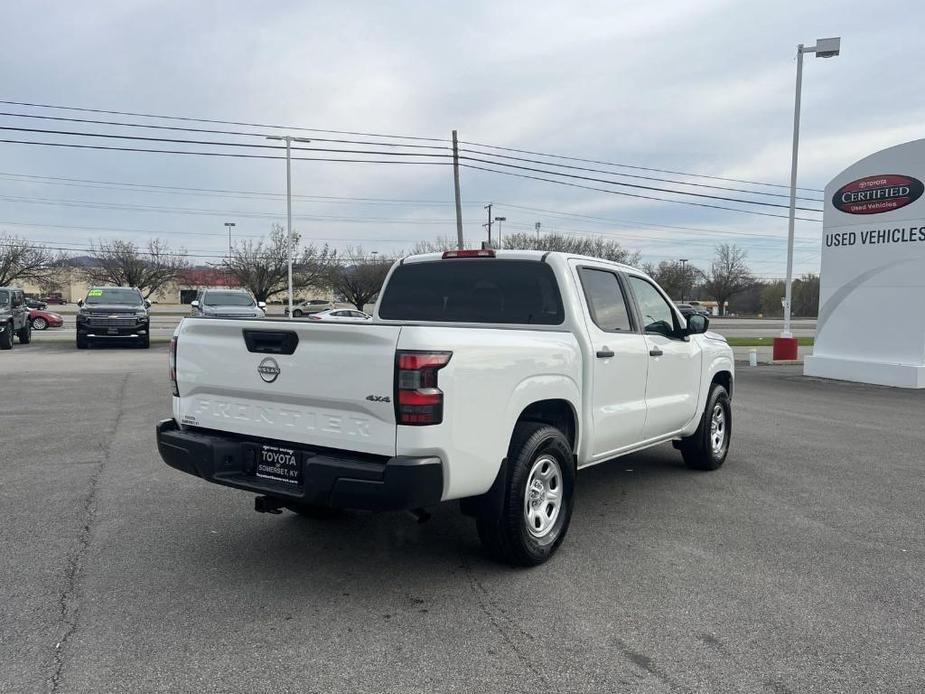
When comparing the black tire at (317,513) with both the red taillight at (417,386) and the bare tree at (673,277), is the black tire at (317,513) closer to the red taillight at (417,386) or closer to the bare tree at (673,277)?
the red taillight at (417,386)

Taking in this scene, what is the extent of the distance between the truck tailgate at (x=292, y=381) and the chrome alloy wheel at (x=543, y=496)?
3.61 feet

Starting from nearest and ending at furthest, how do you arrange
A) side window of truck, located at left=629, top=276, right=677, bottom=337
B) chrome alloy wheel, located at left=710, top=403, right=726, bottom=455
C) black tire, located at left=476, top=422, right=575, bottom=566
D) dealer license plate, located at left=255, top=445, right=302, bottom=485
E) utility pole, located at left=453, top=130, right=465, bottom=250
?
dealer license plate, located at left=255, top=445, right=302, bottom=485 < black tire, located at left=476, top=422, right=575, bottom=566 < side window of truck, located at left=629, top=276, right=677, bottom=337 < chrome alloy wheel, located at left=710, top=403, right=726, bottom=455 < utility pole, located at left=453, top=130, right=465, bottom=250

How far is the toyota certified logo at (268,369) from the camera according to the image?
3945 mm

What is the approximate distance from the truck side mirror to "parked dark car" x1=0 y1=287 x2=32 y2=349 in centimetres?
2042

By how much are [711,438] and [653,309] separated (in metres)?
1.64

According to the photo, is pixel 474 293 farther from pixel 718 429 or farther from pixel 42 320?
pixel 42 320

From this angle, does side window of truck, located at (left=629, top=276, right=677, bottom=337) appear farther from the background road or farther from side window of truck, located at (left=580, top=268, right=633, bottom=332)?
the background road

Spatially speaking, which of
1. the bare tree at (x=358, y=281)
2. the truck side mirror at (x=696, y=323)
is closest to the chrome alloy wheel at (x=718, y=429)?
the truck side mirror at (x=696, y=323)

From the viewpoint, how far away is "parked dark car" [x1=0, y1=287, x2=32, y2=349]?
20.5 meters

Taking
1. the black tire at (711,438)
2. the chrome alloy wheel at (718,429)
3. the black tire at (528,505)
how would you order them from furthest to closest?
the chrome alloy wheel at (718,429), the black tire at (711,438), the black tire at (528,505)

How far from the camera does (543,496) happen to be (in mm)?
4434

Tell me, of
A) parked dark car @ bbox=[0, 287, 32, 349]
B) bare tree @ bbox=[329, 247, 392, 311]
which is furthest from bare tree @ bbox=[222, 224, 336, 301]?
parked dark car @ bbox=[0, 287, 32, 349]

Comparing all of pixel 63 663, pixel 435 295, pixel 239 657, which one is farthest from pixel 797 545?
pixel 63 663

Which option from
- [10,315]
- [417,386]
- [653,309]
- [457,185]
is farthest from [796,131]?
[10,315]
